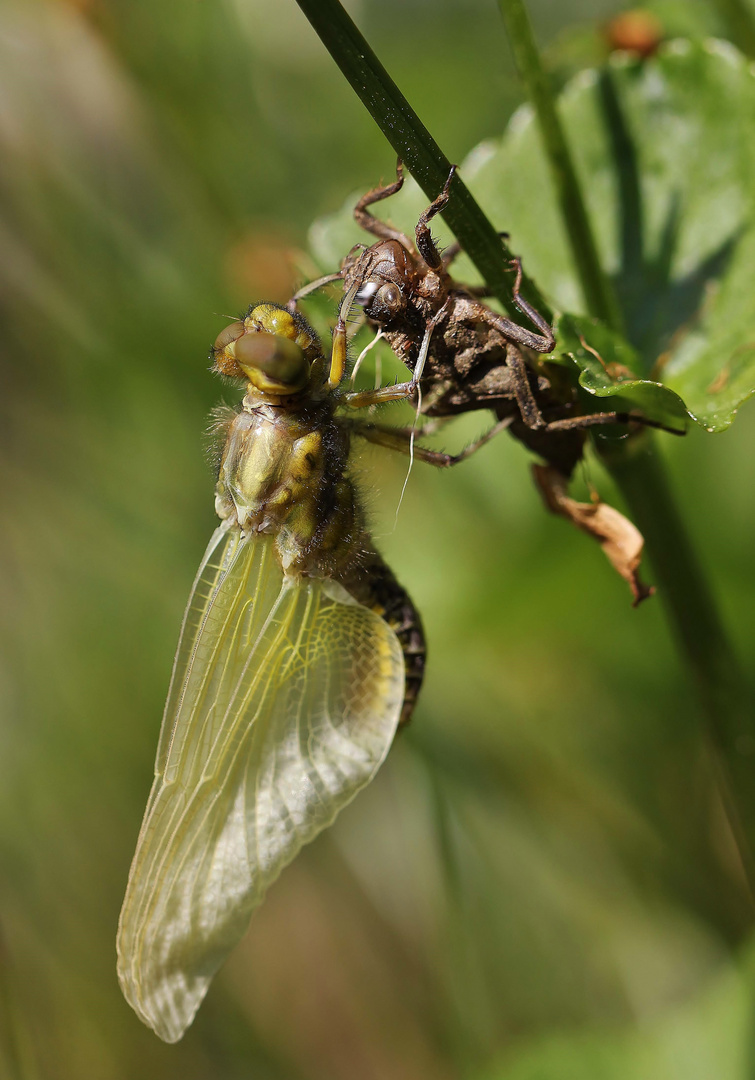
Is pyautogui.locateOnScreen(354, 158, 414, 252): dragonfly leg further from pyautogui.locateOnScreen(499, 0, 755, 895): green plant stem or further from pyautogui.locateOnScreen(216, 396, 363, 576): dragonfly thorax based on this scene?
pyautogui.locateOnScreen(216, 396, 363, 576): dragonfly thorax

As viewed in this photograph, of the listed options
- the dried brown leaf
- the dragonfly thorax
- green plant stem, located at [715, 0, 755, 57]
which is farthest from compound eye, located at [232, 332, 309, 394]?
green plant stem, located at [715, 0, 755, 57]

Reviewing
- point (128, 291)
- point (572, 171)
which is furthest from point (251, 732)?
point (128, 291)

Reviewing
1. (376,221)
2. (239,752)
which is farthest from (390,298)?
(239,752)

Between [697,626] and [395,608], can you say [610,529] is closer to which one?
[697,626]

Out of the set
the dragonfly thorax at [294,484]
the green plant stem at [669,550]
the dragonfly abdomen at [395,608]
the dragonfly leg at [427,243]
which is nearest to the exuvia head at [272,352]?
the dragonfly thorax at [294,484]

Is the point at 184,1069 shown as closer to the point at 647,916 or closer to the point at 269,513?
the point at 647,916
